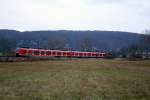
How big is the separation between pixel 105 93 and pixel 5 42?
371 feet

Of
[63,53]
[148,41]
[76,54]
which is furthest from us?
[148,41]

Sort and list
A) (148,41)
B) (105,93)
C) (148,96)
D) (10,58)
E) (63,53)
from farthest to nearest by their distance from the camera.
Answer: (148,41) → (63,53) → (10,58) → (105,93) → (148,96)

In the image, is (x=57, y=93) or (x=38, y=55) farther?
(x=38, y=55)

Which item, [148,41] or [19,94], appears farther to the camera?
[148,41]

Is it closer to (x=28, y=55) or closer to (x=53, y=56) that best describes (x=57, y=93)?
(x=28, y=55)

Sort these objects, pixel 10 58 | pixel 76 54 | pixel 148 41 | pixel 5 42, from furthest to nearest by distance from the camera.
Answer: pixel 5 42, pixel 148 41, pixel 76 54, pixel 10 58

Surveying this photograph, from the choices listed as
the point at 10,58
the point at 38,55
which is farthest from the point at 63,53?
the point at 10,58

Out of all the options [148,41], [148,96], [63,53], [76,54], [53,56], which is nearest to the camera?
[148,96]

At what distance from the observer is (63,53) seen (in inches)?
2803

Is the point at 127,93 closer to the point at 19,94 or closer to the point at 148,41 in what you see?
the point at 19,94

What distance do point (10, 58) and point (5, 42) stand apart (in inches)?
2889

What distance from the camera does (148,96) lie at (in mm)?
12797

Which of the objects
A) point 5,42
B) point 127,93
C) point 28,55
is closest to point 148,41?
point 28,55

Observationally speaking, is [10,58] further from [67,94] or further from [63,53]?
[67,94]
